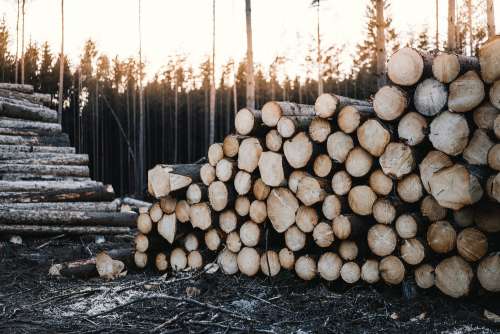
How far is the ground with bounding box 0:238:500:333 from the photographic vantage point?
3584 millimetres

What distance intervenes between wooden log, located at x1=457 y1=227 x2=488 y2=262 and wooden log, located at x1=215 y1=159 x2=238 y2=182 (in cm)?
225

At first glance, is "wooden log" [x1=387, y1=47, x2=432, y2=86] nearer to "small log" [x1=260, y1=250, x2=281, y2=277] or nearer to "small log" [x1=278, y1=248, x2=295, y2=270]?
"small log" [x1=278, y1=248, x2=295, y2=270]

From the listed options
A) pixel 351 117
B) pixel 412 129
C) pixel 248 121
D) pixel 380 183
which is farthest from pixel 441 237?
pixel 248 121

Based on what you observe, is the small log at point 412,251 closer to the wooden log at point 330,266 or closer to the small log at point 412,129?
the wooden log at point 330,266

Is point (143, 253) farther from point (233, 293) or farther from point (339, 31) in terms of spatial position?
point (339, 31)

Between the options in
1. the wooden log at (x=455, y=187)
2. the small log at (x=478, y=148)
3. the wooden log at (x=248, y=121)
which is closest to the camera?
the wooden log at (x=455, y=187)

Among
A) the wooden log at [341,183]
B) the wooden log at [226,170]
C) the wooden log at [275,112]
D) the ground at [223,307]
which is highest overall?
the wooden log at [275,112]

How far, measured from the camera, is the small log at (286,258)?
449 centimetres

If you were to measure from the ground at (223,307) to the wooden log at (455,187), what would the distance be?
2.84ft

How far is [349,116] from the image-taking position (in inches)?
164

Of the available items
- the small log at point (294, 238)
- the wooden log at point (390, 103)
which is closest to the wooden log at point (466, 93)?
the wooden log at point (390, 103)

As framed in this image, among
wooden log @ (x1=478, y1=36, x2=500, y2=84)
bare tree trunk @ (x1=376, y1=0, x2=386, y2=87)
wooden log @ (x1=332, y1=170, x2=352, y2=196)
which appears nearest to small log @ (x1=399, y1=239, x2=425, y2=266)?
wooden log @ (x1=332, y1=170, x2=352, y2=196)

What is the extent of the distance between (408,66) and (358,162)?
0.90 metres

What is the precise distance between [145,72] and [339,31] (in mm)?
12713
